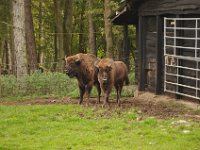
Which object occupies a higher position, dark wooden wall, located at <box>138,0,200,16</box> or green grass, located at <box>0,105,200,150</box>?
dark wooden wall, located at <box>138,0,200,16</box>

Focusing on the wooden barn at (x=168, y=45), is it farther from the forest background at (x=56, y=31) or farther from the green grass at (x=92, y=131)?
the forest background at (x=56, y=31)

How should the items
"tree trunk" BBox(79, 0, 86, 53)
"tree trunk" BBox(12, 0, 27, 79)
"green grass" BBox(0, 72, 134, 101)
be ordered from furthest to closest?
1. "tree trunk" BBox(79, 0, 86, 53)
2. "tree trunk" BBox(12, 0, 27, 79)
3. "green grass" BBox(0, 72, 134, 101)

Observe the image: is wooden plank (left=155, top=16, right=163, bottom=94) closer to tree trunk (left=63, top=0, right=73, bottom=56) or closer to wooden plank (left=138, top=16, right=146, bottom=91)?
wooden plank (left=138, top=16, right=146, bottom=91)

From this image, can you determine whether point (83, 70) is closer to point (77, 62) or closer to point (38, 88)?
point (77, 62)

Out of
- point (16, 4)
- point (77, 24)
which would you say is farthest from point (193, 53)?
point (77, 24)

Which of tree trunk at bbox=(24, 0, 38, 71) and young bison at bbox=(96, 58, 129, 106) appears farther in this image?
tree trunk at bbox=(24, 0, 38, 71)

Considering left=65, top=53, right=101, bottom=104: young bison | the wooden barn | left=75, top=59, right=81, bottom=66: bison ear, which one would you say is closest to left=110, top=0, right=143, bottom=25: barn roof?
the wooden barn

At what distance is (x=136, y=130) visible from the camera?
11812 millimetres

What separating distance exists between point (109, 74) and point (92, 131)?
4363mm

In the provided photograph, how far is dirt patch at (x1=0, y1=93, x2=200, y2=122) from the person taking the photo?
14477mm

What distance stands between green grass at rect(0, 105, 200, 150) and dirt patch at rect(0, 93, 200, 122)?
2.59 feet

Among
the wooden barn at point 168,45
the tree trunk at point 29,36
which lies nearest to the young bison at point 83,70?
the wooden barn at point 168,45

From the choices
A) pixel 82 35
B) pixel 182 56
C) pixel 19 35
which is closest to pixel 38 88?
pixel 19 35

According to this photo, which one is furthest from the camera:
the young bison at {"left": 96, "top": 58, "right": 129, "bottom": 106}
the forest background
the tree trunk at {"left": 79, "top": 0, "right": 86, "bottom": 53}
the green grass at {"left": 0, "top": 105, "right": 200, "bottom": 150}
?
the tree trunk at {"left": 79, "top": 0, "right": 86, "bottom": 53}
